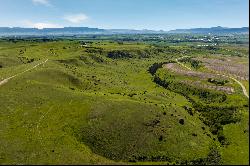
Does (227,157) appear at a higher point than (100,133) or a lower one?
lower

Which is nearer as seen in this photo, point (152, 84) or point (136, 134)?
point (136, 134)

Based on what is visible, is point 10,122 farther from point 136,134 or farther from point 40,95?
point 136,134

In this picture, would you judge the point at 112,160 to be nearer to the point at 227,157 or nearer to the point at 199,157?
the point at 199,157

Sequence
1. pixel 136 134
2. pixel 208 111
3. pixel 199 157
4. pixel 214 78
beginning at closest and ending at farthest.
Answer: pixel 199 157
pixel 136 134
pixel 208 111
pixel 214 78

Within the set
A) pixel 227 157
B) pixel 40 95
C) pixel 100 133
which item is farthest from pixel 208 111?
pixel 40 95

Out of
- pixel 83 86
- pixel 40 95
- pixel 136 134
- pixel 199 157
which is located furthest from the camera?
pixel 83 86

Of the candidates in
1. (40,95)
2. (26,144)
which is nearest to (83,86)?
(40,95)

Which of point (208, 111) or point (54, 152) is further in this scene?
point (208, 111)

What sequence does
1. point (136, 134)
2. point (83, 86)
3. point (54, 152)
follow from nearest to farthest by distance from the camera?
point (54, 152), point (136, 134), point (83, 86)

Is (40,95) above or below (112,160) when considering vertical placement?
above
